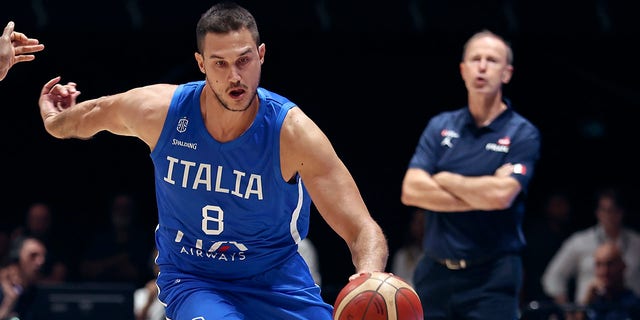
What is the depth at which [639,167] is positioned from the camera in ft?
36.8

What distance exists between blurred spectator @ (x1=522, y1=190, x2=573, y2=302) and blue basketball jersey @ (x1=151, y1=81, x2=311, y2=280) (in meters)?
5.17

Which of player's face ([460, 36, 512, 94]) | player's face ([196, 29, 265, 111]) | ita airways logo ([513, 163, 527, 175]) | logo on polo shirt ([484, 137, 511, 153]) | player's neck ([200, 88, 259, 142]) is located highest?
player's face ([196, 29, 265, 111])

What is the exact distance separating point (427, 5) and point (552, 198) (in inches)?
86.0

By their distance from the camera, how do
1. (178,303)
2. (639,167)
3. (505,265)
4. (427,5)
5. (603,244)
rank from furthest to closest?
(639,167), (427,5), (603,244), (505,265), (178,303)

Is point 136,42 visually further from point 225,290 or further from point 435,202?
point 225,290

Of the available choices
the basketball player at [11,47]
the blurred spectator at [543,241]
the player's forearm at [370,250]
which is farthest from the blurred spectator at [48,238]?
the player's forearm at [370,250]

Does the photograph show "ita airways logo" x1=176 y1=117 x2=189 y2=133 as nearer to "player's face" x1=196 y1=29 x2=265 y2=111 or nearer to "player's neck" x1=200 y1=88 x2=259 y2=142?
"player's neck" x1=200 y1=88 x2=259 y2=142

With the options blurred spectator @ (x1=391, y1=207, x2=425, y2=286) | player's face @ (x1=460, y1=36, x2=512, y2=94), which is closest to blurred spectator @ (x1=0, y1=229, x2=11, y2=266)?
blurred spectator @ (x1=391, y1=207, x2=425, y2=286)

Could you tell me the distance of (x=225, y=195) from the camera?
488cm

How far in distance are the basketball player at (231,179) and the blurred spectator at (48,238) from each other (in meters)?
4.96

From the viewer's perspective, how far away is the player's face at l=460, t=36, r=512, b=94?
257 inches

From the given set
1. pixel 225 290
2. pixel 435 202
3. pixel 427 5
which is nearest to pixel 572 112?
pixel 427 5

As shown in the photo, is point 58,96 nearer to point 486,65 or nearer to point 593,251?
point 486,65

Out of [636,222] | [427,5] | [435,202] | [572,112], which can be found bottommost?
[636,222]
